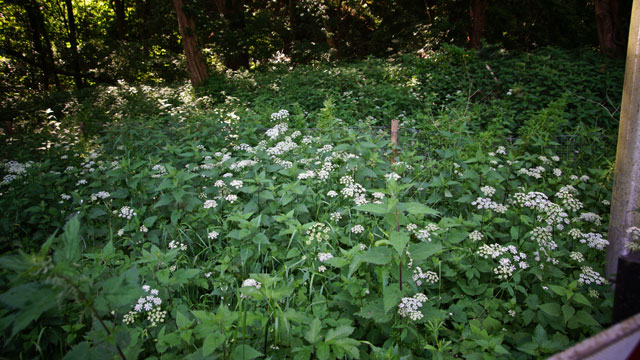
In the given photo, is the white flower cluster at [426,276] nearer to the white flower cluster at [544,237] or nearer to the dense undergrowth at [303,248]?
the dense undergrowth at [303,248]

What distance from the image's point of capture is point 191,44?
474 inches

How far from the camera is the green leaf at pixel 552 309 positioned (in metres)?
1.85

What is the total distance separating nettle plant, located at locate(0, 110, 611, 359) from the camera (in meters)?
1.54

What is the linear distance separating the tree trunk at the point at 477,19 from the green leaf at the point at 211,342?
16.0 m

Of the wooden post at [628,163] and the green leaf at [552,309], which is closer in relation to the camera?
the green leaf at [552,309]

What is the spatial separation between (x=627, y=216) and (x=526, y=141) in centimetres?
218

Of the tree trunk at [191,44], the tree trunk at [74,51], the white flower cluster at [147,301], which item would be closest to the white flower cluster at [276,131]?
the white flower cluster at [147,301]

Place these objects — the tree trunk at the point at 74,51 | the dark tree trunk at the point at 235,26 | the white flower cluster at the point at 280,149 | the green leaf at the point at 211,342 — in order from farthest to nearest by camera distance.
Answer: the tree trunk at the point at 74,51 → the dark tree trunk at the point at 235,26 → the white flower cluster at the point at 280,149 → the green leaf at the point at 211,342

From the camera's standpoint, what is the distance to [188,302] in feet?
7.62

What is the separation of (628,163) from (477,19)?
1463 centimetres

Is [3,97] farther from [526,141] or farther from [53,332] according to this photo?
[526,141]

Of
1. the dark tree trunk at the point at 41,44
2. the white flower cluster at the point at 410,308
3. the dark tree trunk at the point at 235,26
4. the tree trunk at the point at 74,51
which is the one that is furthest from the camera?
the tree trunk at the point at 74,51

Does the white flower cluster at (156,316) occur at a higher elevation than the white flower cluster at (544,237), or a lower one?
lower

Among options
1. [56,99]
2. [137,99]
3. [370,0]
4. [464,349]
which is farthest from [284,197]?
[370,0]
